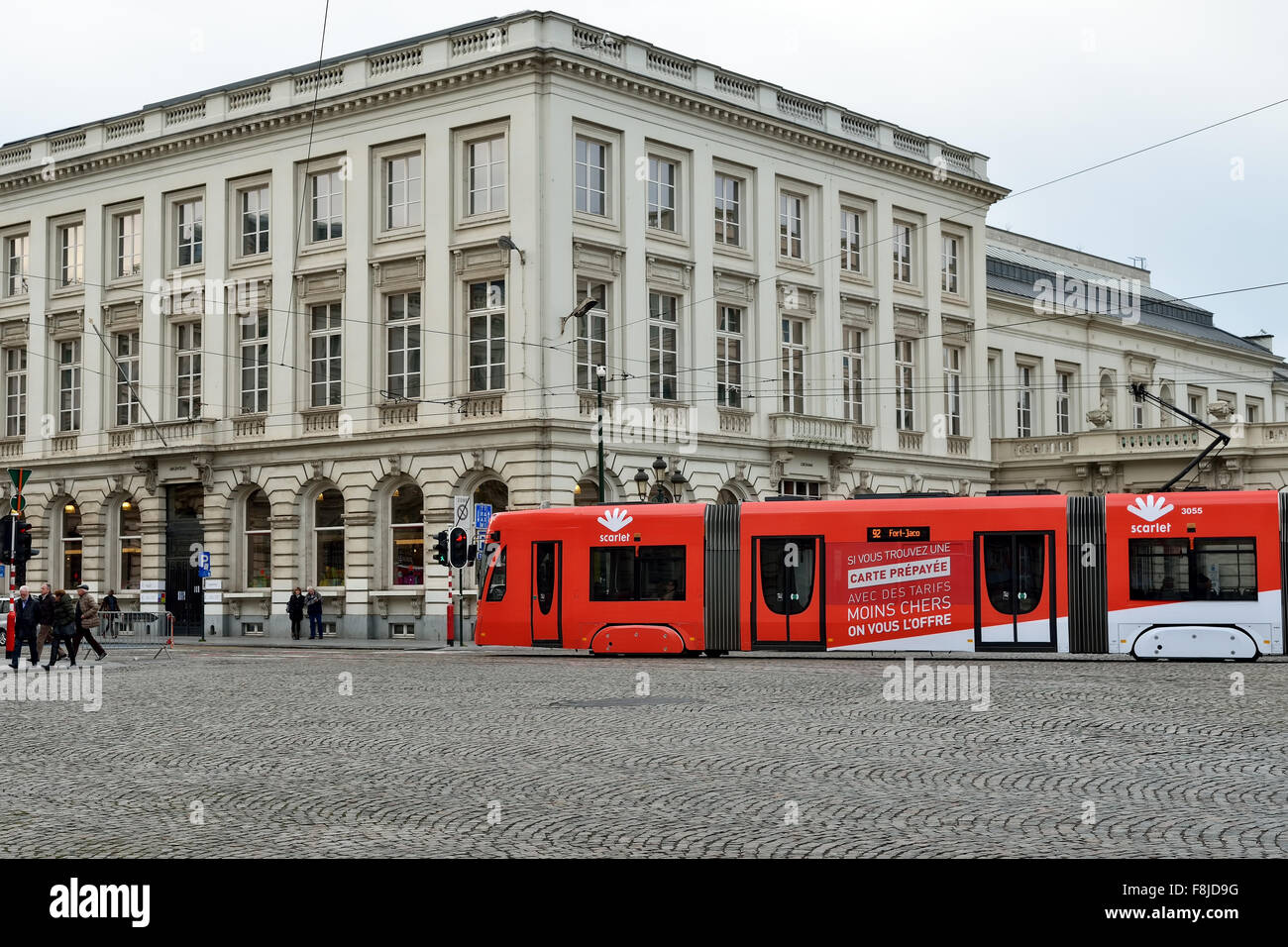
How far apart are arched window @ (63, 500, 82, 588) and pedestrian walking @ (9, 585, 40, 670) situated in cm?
1860

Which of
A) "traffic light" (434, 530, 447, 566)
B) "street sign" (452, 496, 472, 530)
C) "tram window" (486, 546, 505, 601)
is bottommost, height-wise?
"tram window" (486, 546, 505, 601)

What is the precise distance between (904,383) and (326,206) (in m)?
19.9

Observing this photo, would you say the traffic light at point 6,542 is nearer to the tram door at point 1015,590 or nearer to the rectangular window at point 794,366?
the tram door at point 1015,590

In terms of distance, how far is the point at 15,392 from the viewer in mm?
51750

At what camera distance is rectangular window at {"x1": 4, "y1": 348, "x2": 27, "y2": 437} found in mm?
51531

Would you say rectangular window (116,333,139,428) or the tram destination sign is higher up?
rectangular window (116,333,139,428)

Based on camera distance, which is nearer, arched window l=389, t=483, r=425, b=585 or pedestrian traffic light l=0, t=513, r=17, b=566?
pedestrian traffic light l=0, t=513, r=17, b=566

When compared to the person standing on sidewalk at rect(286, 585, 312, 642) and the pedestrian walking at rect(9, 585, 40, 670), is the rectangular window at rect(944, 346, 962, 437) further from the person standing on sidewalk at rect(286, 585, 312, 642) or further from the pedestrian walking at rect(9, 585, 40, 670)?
the pedestrian walking at rect(9, 585, 40, 670)

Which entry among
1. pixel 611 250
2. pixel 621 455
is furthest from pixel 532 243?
pixel 621 455

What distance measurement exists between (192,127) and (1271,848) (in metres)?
44.6

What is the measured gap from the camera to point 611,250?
1647 inches

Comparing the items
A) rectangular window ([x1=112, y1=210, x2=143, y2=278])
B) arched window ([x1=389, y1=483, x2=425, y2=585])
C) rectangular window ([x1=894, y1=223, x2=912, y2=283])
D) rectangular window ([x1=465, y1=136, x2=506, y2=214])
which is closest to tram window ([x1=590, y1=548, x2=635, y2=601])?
arched window ([x1=389, y1=483, x2=425, y2=585])

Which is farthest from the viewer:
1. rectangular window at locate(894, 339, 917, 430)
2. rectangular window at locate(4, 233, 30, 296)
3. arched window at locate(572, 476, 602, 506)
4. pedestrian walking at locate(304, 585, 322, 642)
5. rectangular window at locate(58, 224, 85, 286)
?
rectangular window at locate(4, 233, 30, 296)

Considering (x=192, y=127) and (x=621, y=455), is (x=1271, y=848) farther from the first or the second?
(x=192, y=127)
